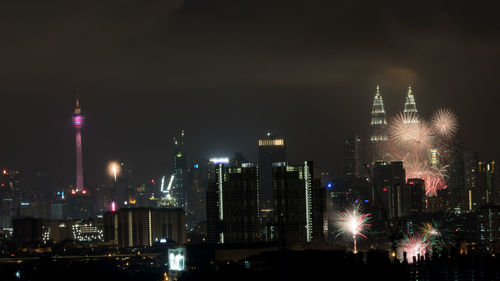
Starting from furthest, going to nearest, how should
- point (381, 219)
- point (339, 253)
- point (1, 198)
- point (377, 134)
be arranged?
1. point (1, 198)
2. point (377, 134)
3. point (381, 219)
4. point (339, 253)

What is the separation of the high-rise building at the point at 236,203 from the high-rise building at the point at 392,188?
51.0 ft

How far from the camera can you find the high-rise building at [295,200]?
4938 cm

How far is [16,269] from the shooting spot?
147 feet

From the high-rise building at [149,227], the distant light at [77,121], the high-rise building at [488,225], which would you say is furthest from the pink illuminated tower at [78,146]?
the high-rise building at [488,225]

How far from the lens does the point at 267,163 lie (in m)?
64.8

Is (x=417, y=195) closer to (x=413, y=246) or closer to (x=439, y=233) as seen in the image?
(x=439, y=233)

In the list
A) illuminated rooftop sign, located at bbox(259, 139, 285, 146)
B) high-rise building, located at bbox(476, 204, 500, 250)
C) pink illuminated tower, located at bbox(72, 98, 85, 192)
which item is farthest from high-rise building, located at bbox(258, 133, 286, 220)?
pink illuminated tower, located at bbox(72, 98, 85, 192)

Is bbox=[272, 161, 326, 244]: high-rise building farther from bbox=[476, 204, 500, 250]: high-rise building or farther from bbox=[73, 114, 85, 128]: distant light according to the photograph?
bbox=[73, 114, 85, 128]: distant light

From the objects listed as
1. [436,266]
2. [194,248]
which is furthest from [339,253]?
[194,248]

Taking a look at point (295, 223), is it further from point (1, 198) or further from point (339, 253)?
point (1, 198)

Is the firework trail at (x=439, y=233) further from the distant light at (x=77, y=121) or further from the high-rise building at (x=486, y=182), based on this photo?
the distant light at (x=77, y=121)

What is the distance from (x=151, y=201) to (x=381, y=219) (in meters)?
32.9

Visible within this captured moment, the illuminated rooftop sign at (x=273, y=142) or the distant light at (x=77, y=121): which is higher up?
the distant light at (x=77, y=121)

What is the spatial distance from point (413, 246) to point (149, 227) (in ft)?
84.5
